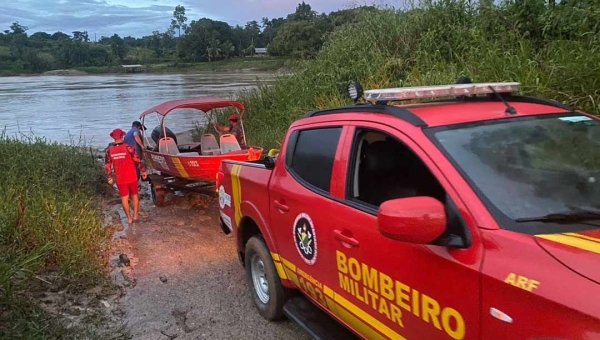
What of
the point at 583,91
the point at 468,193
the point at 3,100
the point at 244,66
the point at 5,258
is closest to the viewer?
the point at 468,193

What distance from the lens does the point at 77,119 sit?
3238 centimetres

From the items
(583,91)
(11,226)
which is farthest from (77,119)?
(583,91)

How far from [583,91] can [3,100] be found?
5009 cm

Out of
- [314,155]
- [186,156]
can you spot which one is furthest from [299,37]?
[314,155]

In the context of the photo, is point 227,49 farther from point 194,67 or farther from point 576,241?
point 576,241

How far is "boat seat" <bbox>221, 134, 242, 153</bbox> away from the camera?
11.0 m

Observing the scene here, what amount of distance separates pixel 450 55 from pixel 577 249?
376 inches

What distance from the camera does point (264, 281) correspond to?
4758 mm

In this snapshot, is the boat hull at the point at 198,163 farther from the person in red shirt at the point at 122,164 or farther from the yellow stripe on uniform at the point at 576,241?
the yellow stripe on uniform at the point at 576,241

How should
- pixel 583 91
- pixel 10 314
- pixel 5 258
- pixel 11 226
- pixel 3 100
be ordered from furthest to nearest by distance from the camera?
pixel 3 100 → pixel 583 91 → pixel 11 226 → pixel 5 258 → pixel 10 314

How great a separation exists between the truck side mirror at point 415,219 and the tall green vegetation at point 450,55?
4.78m

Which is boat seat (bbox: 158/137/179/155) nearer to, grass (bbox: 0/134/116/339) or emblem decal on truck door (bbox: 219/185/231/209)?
grass (bbox: 0/134/116/339)

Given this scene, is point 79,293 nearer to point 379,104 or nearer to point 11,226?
point 11,226

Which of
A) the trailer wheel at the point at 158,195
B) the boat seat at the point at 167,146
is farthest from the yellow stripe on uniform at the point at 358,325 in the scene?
the boat seat at the point at 167,146
